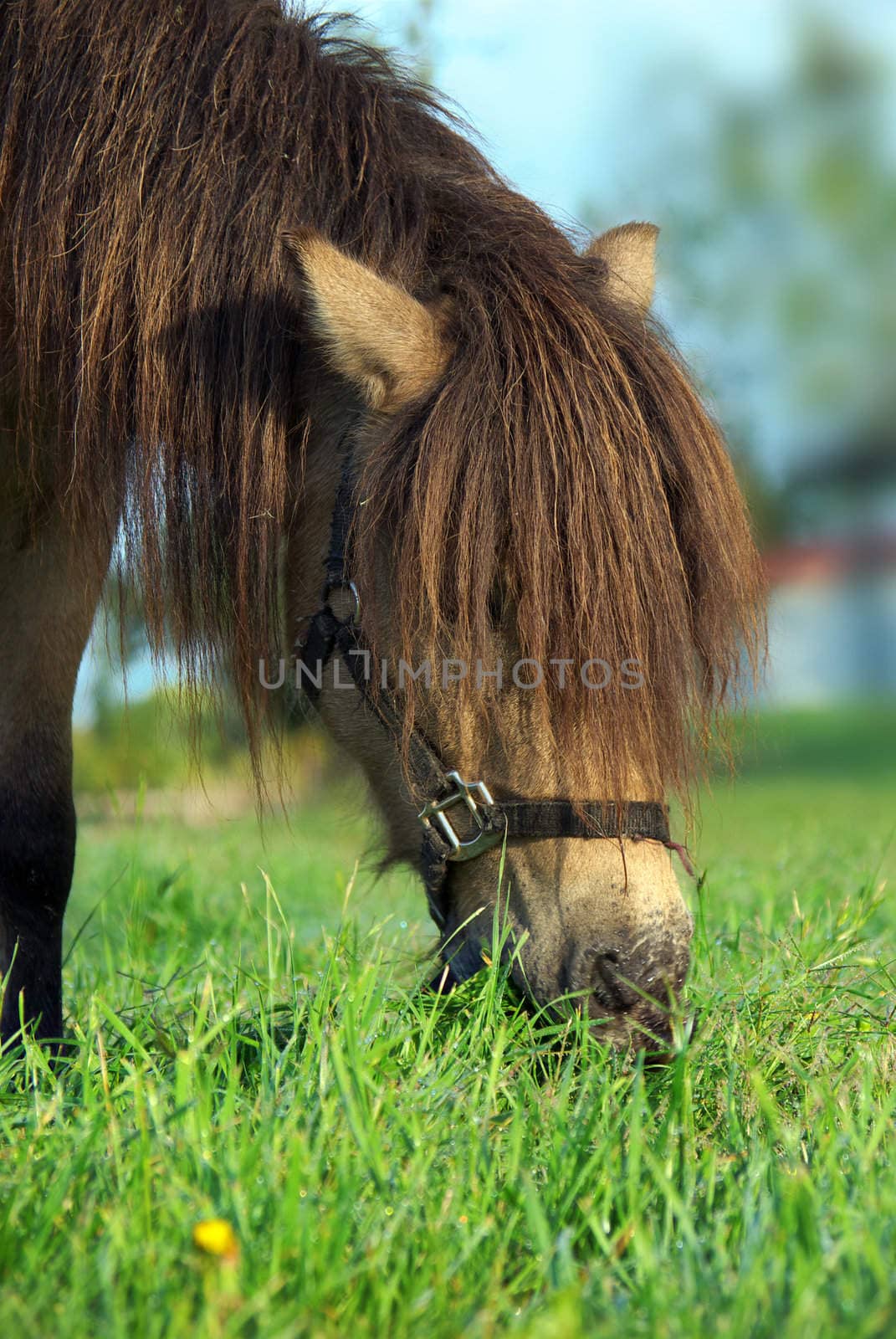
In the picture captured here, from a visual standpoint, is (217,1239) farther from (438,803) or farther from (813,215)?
(813,215)

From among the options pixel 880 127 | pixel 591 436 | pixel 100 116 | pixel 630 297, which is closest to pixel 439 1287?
pixel 591 436

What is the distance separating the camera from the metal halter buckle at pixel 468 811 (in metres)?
2.01

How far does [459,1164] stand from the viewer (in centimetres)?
150

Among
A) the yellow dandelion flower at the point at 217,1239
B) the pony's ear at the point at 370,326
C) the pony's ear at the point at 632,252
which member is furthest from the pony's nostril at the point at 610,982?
the pony's ear at the point at 632,252

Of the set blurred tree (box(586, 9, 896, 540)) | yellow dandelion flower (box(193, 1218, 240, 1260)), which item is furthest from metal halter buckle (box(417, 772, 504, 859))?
blurred tree (box(586, 9, 896, 540))

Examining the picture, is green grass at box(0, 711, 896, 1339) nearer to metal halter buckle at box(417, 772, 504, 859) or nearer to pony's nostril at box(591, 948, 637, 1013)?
pony's nostril at box(591, 948, 637, 1013)

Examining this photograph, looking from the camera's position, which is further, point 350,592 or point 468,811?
point 350,592

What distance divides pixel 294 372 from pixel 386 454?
311 mm

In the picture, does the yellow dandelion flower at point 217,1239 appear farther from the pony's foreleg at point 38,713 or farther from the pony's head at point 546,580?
the pony's foreleg at point 38,713

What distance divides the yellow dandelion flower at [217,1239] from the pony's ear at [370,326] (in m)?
1.36

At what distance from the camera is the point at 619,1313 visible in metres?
1.20

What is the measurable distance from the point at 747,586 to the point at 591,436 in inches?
15.8

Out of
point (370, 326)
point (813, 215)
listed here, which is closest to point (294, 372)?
point (370, 326)

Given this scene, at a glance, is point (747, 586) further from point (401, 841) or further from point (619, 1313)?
point (619, 1313)
